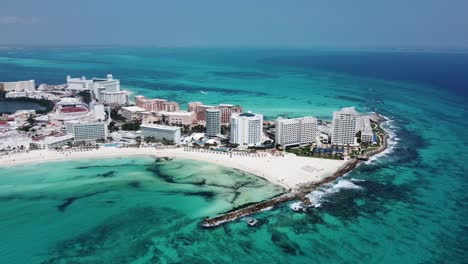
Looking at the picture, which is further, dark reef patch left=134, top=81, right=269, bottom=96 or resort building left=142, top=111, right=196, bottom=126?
dark reef patch left=134, top=81, right=269, bottom=96

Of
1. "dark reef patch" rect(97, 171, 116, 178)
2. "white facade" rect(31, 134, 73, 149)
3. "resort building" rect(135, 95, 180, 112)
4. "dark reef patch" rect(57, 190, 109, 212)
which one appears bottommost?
"dark reef patch" rect(57, 190, 109, 212)

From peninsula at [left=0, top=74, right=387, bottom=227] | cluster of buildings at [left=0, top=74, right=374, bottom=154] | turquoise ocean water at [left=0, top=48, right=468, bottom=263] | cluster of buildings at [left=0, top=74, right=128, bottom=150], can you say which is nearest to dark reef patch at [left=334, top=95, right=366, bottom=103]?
peninsula at [left=0, top=74, right=387, bottom=227]

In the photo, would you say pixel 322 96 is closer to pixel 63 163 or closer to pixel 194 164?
pixel 194 164

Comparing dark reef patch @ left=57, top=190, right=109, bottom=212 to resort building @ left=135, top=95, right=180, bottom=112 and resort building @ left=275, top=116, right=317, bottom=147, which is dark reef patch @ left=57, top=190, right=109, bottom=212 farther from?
resort building @ left=135, top=95, right=180, bottom=112

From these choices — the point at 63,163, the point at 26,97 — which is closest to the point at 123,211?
the point at 63,163

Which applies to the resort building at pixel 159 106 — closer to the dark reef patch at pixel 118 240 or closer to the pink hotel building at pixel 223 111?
the pink hotel building at pixel 223 111

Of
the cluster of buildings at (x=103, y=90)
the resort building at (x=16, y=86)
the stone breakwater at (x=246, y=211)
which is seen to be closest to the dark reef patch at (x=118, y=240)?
the stone breakwater at (x=246, y=211)
